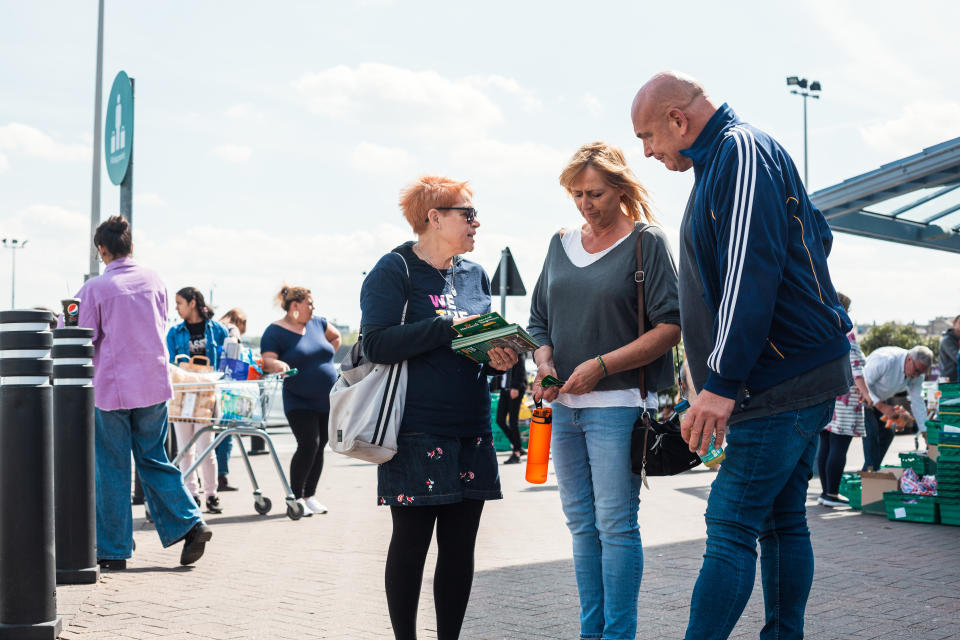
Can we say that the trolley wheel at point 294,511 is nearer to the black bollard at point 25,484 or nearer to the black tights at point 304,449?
the black tights at point 304,449

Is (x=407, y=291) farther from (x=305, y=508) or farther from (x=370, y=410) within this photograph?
(x=305, y=508)

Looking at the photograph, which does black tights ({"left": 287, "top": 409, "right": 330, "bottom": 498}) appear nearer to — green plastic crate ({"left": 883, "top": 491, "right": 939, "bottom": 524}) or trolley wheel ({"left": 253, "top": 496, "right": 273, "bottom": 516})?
trolley wheel ({"left": 253, "top": 496, "right": 273, "bottom": 516})

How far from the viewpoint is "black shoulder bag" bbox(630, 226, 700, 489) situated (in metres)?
3.76

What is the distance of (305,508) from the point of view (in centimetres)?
845

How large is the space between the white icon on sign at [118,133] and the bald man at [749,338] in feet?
24.1

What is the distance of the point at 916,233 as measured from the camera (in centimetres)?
1262

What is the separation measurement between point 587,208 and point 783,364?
1.21 meters

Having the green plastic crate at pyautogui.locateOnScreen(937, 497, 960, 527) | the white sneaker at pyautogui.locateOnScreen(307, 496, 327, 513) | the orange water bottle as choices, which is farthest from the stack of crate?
the white sneaker at pyautogui.locateOnScreen(307, 496, 327, 513)

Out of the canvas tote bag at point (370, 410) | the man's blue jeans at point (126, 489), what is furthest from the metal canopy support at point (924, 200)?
Answer: the canvas tote bag at point (370, 410)

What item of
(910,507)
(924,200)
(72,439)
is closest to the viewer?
(72,439)

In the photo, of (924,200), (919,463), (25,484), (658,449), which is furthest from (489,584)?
(924,200)

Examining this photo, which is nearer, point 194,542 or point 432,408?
point 432,408

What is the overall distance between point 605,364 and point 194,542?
334 cm

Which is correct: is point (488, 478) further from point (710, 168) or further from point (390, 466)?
point (710, 168)
